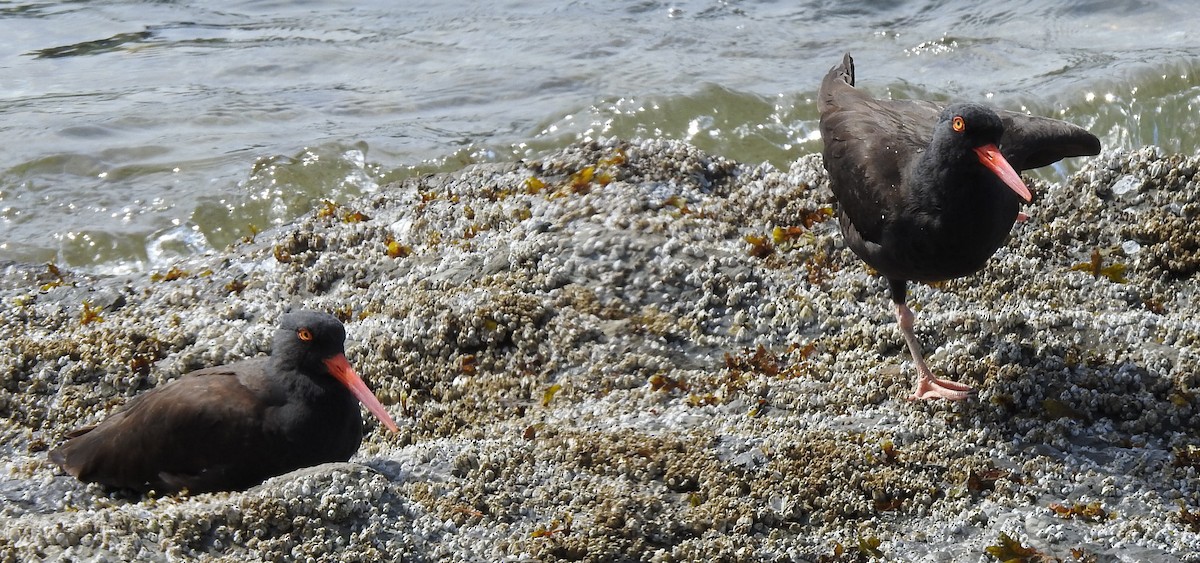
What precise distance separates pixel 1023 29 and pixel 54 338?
382 inches

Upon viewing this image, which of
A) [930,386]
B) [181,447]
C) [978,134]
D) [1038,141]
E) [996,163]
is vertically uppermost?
[978,134]

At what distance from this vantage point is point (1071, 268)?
5.50 meters

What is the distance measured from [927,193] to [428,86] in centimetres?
715

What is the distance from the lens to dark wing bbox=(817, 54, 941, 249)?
4.99 metres

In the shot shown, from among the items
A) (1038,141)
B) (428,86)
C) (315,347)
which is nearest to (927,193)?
(1038,141)

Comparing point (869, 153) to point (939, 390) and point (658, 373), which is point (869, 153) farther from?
point (658, 373)

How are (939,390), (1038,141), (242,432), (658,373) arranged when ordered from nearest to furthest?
(939,390) < (242,432) < (658,373) < (1038,141)

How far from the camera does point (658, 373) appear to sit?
5012 millimetres

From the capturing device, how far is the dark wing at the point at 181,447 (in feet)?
15.2

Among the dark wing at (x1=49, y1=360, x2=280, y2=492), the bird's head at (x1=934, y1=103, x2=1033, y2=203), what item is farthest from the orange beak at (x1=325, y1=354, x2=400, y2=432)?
the bird's head at (x1=934, y1=103, x2=1033, y2=203)

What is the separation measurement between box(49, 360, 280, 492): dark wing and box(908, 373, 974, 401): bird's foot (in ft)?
9.19

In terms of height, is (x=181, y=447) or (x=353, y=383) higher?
(x=353, y=383)

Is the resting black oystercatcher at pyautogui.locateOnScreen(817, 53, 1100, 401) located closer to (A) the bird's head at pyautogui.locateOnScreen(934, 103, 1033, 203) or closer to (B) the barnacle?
(A) the bird's head at pyautogui.locateOnScreen(934, 103, 1033, 203)

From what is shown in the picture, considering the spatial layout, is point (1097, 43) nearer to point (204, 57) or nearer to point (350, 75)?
point (350, 75)
